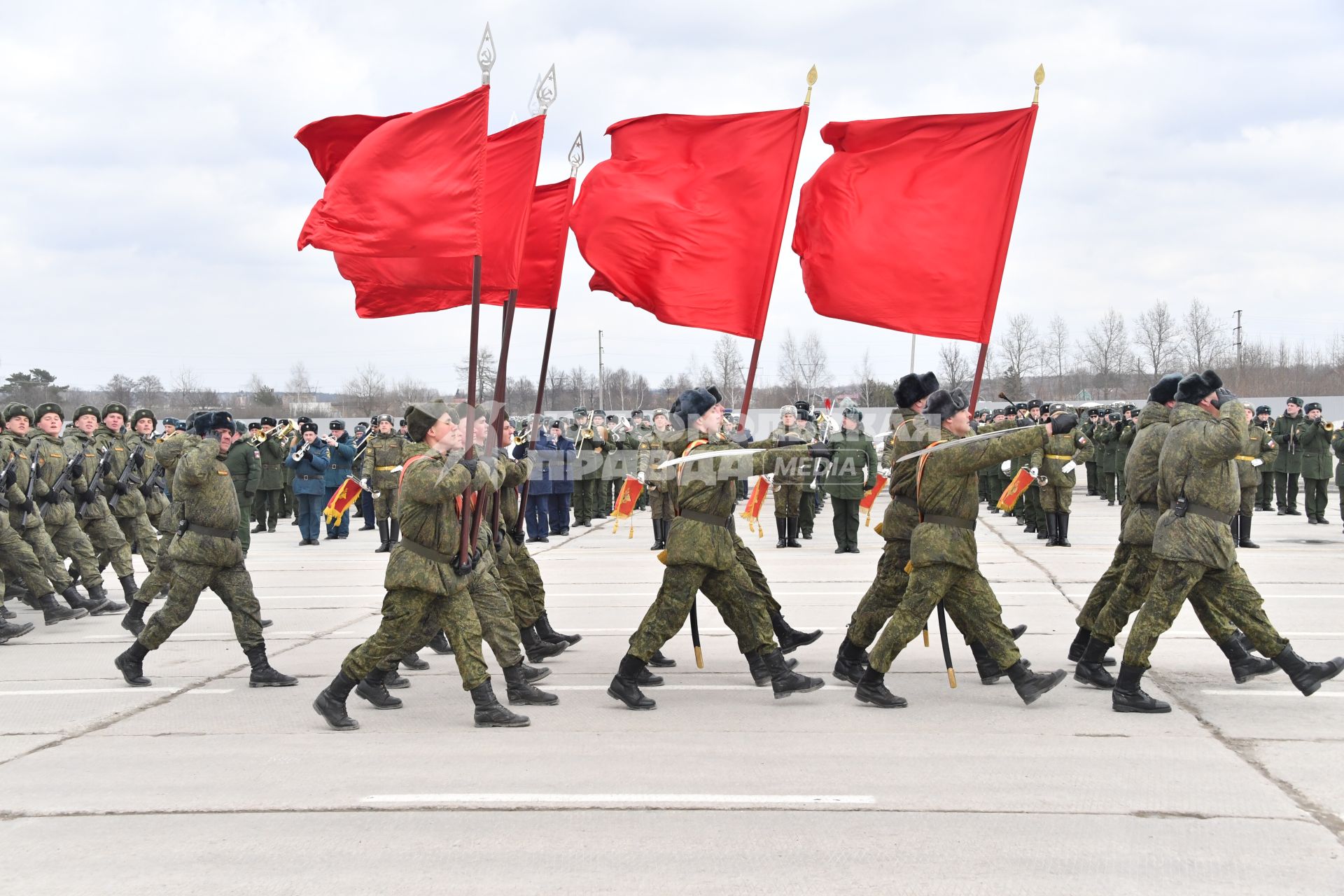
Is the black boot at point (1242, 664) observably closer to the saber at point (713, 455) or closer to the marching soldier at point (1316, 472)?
the saber at point (713, 455)

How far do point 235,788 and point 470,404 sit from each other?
8.09 feet

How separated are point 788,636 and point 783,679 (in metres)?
1.48

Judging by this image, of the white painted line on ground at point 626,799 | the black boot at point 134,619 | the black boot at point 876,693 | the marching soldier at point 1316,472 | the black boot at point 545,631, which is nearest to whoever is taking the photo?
the white painted line on ground at point 626,799

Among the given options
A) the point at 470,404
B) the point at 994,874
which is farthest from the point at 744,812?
the point at 470,404

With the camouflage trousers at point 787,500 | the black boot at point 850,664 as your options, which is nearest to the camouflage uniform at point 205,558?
the black boot at point 850,664

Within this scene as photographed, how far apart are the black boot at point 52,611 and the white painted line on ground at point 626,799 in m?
7.09

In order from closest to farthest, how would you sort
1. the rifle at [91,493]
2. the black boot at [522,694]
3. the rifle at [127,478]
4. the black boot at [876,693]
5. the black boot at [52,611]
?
the black boot at [876,693] < the black boot at [522,694] < the black boot at [52,611] < the rifle at [91,493] < the rifle at [127,478]

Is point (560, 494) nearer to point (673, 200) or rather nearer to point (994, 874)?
point (673, 200)

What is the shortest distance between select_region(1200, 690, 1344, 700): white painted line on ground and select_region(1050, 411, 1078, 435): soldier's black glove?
220cm

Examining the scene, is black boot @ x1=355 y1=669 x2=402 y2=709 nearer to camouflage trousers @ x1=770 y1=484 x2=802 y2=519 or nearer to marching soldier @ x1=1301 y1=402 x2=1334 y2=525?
camouflage trousers @ x1=770 y1=484 x2=802 y2=519

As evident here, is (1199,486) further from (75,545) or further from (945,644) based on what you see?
(75,545)

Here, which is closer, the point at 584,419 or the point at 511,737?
the point at 511,737

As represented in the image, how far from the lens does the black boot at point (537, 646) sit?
895 cm

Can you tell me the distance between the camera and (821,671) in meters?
8.43
